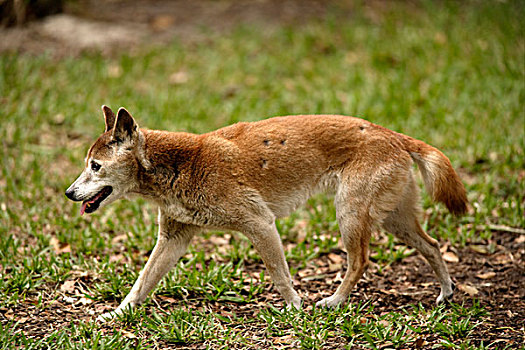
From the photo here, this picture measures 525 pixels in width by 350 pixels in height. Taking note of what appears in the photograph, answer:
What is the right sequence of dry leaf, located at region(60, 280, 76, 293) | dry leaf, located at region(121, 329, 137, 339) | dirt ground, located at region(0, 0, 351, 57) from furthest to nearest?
dirt ground, located at region(0, 0, 351, 57) → dry leaf, located at region(60, 280, 76, 293) → dry leaf, located at region(121, 329, 137, 339)

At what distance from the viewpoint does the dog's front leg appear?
4.54 meters

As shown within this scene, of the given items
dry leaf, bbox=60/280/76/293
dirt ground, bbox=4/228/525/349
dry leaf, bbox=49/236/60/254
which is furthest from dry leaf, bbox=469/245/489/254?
dry leaf, bbox=49/236/60/254

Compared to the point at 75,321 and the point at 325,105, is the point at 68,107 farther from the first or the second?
the point at 75,321

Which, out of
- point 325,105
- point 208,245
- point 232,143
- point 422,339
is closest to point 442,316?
point 422,339

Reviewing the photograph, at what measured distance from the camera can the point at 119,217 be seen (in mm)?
5988

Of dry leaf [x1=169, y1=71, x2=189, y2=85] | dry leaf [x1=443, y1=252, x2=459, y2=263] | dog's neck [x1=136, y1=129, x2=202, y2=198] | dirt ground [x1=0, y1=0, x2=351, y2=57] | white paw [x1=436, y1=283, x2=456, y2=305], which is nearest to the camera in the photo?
dog's neck [x1=136, y1=129, x2=202, y2=198]

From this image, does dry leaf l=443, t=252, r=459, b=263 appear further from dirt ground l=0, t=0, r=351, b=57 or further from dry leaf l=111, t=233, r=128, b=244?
dirt ground l=0, t=0, r=351, b=57

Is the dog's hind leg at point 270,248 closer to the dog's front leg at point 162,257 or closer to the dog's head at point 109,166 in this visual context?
the dog's front leg at point 162,257

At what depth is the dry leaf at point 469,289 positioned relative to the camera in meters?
4.88

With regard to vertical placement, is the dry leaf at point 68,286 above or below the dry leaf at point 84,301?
above

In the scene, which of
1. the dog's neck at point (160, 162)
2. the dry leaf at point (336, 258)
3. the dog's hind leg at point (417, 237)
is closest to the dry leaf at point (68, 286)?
the dog's neck at point (160, 162)

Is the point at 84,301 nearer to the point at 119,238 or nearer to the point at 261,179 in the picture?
the point at 119,238

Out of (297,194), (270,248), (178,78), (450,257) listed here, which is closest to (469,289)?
(450,257)

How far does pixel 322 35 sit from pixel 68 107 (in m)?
4.51
